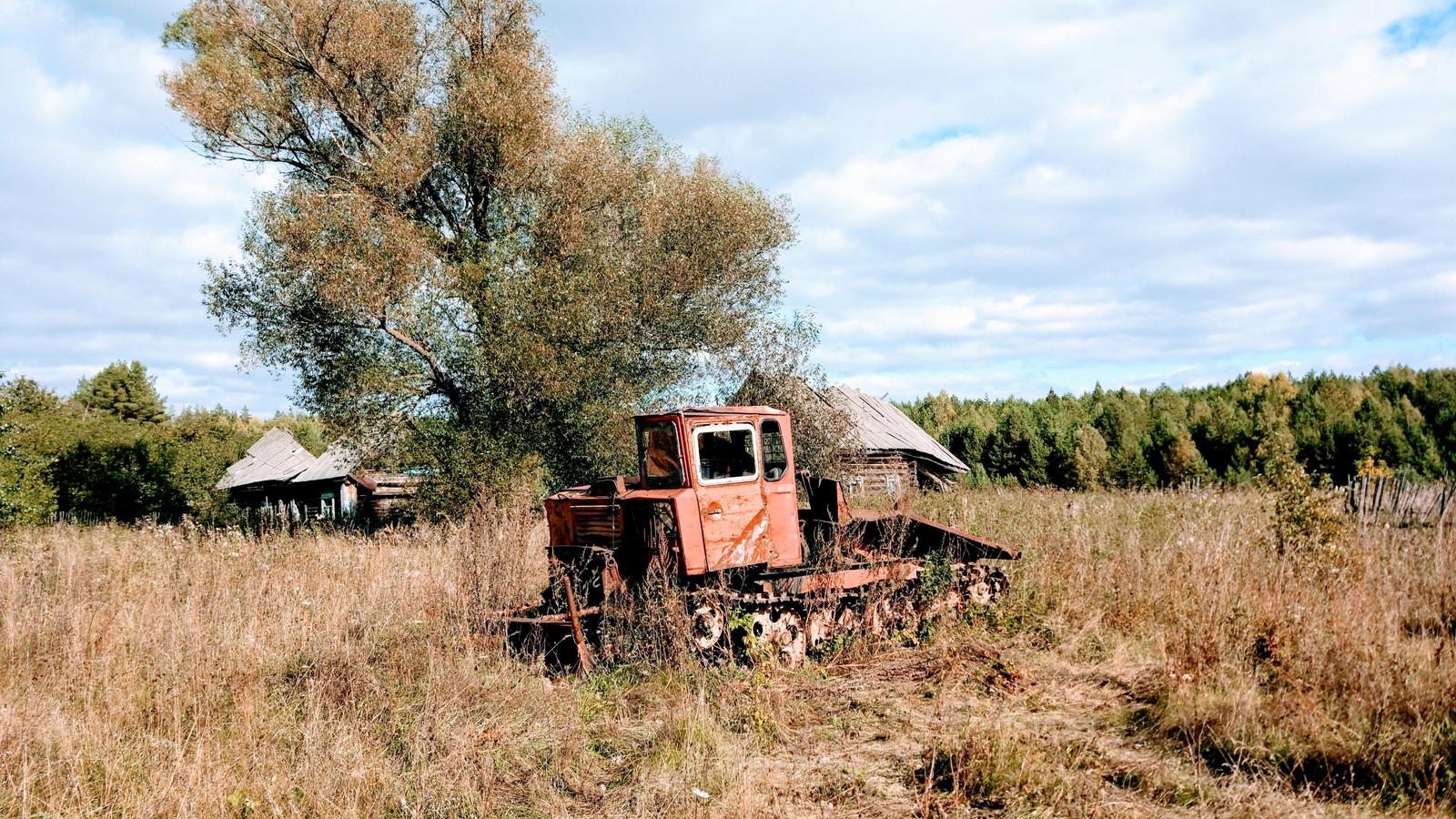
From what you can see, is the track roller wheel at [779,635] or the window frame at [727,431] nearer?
the track roller wheel at [779,635]

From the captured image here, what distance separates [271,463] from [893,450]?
85.0ft

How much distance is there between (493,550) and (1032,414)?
36.9 meters

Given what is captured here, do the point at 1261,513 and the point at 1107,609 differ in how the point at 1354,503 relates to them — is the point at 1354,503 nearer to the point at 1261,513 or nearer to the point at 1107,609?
the point at 1261,513

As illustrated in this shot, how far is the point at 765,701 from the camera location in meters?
6.65

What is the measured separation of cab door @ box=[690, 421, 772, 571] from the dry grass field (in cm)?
114

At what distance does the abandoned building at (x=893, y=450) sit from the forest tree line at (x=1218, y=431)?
2628mm

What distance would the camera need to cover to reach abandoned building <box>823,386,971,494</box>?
2691cm

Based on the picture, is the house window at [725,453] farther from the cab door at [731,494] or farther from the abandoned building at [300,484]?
the abandoned building at [300,484]

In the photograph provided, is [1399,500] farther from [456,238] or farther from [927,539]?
[456,238]

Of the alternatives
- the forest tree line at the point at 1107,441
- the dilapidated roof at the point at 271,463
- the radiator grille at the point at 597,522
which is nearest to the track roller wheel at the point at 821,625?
the radiator grille at the point at 597,522

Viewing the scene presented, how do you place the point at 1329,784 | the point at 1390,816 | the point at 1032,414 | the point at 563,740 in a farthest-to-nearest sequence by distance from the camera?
1. the point at 1032,414
2. the point at 563,740
3. the point at 1329,784
4. the point at 1390,816

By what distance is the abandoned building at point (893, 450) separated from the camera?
88.3 ft

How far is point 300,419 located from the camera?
71500mm

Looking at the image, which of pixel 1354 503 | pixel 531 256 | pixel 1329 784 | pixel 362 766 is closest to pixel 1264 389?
pixel 1354 503
